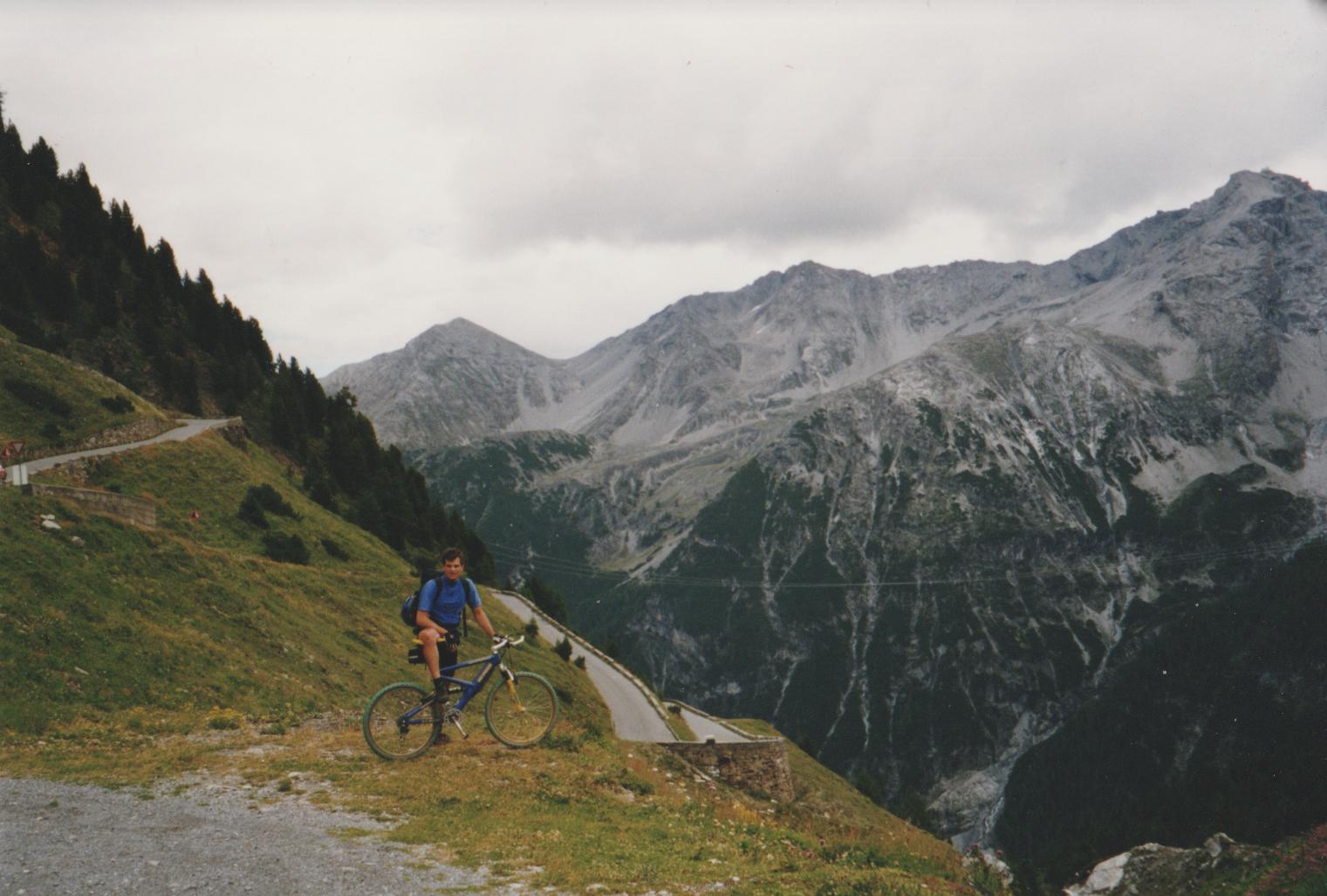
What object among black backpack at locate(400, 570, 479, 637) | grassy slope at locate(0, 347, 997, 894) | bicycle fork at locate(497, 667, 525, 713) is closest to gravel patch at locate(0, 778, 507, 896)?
grassy slope at locate(0, 347, 997, 894)

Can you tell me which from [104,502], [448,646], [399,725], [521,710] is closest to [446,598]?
[448,646]

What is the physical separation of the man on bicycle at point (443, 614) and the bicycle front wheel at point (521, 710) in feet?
4.05

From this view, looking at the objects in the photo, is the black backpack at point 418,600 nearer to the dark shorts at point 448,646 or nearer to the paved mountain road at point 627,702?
the dark shorts at point 448,646

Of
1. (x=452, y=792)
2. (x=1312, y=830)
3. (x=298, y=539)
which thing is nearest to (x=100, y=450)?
(x=298, y=539)

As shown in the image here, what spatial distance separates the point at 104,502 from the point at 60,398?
29110mm

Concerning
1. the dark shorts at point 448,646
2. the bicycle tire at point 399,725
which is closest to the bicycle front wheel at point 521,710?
the dark shorts at point 448,646

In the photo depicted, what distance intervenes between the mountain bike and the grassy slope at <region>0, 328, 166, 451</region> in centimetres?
4174

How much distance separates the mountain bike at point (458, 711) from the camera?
18.2 meters

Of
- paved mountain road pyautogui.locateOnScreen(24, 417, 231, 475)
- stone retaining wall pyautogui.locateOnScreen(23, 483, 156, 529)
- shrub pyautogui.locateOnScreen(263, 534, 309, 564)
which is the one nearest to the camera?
stone retaining wall pyautogui.locateOnScreen(23, 483, 156, 529)

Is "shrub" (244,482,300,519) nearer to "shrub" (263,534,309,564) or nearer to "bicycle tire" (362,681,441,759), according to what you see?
"shrub" (263,534,309,564)

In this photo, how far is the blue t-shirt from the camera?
59.1ft

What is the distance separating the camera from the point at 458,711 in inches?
730

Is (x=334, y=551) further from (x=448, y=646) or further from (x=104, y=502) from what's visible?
(x=448, y=646)

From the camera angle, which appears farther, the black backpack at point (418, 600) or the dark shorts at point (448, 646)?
the dark shorts at point (448, 646)
